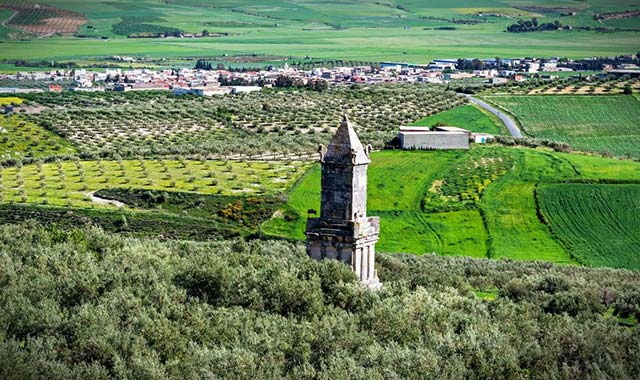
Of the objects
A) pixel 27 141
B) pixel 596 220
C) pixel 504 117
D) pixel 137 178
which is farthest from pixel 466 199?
pixel 27 141

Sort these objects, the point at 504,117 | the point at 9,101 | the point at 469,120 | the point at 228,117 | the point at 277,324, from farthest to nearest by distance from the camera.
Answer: the point at 9,101 → the point at 228,117 → the point at 504,117 → the point at 469,120 → the point at 277,324

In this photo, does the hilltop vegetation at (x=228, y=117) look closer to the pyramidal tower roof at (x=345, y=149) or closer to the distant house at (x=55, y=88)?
the distant house at (x=55, y=88)

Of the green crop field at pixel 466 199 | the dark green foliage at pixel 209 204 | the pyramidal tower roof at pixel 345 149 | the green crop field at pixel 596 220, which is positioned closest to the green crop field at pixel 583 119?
the green crop field at pixel 466 199

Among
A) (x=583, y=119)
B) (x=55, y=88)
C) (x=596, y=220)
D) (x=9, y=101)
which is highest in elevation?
(x=596, y=220)

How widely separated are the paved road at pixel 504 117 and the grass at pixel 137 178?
34.1 m

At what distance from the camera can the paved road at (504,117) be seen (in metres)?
120

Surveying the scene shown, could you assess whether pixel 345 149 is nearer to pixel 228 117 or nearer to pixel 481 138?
pixel 481 138

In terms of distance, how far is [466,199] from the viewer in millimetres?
79938

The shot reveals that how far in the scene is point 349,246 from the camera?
112 feet

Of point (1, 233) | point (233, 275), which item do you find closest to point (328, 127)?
point (1, 233)

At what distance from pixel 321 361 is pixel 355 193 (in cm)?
581

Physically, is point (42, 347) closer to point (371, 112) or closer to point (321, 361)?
point (321, 361)

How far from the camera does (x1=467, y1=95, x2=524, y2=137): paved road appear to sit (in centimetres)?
11994

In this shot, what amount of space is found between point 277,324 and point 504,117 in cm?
10022
